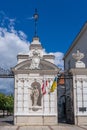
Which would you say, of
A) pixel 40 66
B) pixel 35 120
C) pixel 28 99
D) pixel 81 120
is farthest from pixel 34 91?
pixel 81 120

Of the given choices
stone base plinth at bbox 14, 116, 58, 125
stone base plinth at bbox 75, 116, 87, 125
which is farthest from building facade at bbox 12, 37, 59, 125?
stone base plinth at bbox 75, 116, 87, 125

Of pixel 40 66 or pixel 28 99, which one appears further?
pixel 40 66

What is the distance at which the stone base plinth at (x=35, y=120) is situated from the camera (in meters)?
26.9

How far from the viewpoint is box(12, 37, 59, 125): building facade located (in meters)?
27.1

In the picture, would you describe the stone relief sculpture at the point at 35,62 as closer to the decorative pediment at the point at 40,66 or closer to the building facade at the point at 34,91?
the building facade at the point at 34,91

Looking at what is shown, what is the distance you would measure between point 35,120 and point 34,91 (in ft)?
8.58

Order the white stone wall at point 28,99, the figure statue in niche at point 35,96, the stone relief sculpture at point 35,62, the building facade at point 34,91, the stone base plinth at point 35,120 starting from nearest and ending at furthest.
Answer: the stone base plinth at point 35,120 → the building facade at point 34,91 → the white stone wall at point 28,99 → the figure statue in niche at point 35,96 → the stone relief sculpture at point 35,62

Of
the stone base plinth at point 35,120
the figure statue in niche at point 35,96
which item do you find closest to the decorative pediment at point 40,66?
the figure statue in niche at point 35,96

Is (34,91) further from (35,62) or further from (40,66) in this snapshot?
(35,62)

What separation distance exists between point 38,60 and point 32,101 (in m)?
3.80

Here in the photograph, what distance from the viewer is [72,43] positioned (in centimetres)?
4119

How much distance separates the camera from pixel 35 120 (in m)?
27.1

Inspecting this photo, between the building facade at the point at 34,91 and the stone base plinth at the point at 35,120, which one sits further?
the building facade at the point at 34,91

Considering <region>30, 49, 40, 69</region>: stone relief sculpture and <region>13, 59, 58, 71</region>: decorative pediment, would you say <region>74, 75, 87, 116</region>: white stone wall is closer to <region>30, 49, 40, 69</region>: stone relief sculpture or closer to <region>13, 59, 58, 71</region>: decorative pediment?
<region>13, 59, 58, 71</region>: decorative pediment
